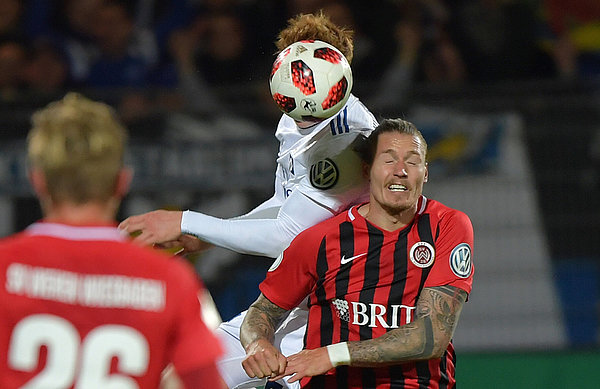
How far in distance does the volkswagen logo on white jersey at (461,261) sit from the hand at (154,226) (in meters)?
1.09

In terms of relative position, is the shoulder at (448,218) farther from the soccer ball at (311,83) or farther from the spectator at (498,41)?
the spectator at (498,41)

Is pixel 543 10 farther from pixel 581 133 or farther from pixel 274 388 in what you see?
pixel 274 388

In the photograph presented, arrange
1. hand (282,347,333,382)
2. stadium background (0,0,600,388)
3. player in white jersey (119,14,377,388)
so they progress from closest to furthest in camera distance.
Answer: hand (282,347,333,382), player in white jersey (119,14,377,388), stadium background (0,0,600,388)

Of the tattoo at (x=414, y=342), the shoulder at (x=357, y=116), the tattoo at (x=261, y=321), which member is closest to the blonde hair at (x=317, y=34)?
the shoulder at (x=357, y=116)

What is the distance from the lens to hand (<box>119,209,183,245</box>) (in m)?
3.93

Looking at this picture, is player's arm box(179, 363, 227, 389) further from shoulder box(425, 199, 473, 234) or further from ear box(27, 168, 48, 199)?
shoulder box(425, 199, 473, 234)

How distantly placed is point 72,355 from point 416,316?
69.7 inches

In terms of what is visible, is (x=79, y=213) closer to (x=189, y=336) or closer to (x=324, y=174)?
(x=189, y=336)

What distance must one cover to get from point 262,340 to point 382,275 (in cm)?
52

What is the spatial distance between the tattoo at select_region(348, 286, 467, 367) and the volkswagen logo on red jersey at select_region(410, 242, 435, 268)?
0.19m

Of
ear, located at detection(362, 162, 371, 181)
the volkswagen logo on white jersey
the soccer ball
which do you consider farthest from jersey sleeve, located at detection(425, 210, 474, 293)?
the soccer ball

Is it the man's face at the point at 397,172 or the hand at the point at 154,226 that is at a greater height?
the man's face at the point at 397,172

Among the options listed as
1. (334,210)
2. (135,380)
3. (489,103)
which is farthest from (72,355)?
(489,103)

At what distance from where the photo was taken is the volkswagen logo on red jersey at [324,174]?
13.4 feet
